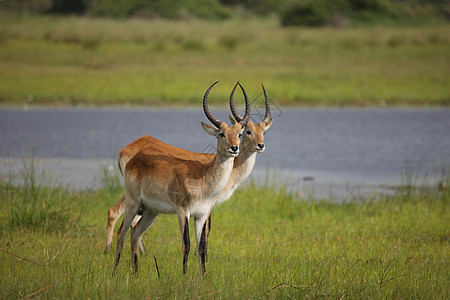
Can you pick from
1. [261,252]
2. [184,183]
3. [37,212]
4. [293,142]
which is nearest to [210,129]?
[184,183]

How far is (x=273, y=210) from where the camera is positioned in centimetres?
905

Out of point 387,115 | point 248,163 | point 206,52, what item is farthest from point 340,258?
point 206,52

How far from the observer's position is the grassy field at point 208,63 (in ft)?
73.9

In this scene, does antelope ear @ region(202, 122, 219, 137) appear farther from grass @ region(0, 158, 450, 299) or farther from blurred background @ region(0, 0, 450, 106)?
blurred background @ region(0, 0, 450, 106)

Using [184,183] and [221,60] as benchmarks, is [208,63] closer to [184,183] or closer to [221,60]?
[221,60]

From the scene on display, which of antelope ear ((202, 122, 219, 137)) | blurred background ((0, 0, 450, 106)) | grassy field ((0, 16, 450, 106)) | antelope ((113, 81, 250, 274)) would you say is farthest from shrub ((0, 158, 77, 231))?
grassy field ((0, 16, 450, 106))

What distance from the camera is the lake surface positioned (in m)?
12.0

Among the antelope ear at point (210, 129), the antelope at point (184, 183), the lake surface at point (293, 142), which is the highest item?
the antelope ear at point (210, 129)

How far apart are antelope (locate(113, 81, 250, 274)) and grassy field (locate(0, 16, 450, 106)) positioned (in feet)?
45.7

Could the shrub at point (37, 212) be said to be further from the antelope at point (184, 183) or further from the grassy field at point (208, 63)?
the grassy field at point (208, 63)

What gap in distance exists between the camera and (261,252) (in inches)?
263

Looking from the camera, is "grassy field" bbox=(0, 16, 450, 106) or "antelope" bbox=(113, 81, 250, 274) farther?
"grassy field" bbox=(0, 16, 450, 106)

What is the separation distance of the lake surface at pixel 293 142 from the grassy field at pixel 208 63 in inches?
40.3

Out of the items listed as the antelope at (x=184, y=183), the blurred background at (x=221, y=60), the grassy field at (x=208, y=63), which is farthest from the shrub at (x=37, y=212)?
the grassy field at (x=208, y=63)
